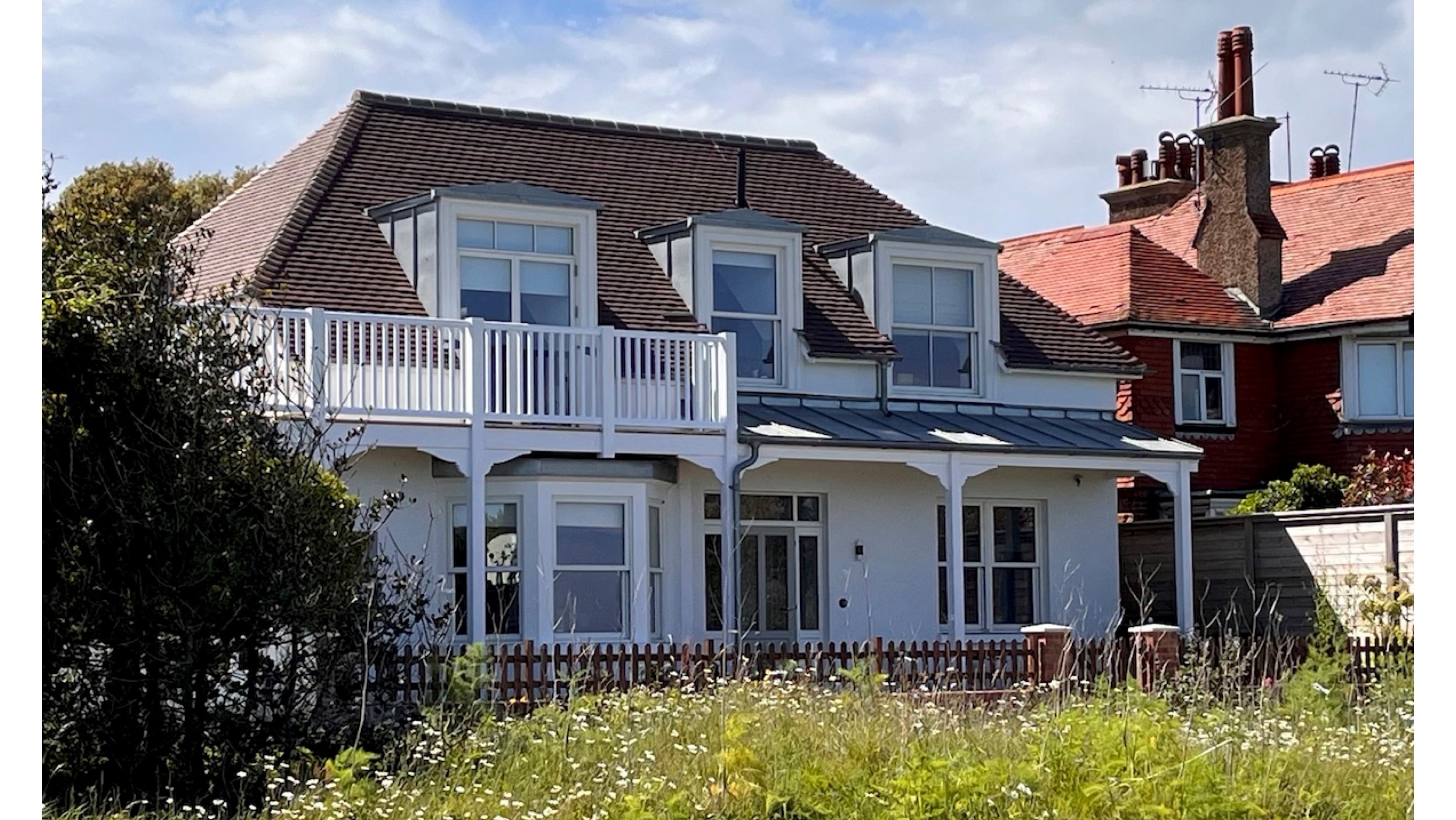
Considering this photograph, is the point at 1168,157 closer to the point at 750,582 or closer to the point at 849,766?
the point at 750,582

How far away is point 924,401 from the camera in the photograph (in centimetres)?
2544

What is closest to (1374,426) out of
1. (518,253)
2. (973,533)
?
(973,533)

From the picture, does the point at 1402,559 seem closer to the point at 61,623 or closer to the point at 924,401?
the point at 924,401

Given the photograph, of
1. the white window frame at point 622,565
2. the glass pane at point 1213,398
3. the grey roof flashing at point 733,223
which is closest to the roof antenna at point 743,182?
the grey roof flashing at point 733,223

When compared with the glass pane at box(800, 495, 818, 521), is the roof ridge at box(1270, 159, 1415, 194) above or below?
above

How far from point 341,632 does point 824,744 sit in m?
3.54

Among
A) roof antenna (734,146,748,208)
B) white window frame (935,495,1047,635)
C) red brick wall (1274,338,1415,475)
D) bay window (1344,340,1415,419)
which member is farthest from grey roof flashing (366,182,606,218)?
bay window (1344,340,1415,419)

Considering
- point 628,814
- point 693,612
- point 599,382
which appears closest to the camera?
point 628,814

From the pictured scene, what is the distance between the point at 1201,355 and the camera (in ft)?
105

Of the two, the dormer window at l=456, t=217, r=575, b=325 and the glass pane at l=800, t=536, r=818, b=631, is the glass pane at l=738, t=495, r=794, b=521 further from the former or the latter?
the dormer window at l=456, t=217, r=575, b=325

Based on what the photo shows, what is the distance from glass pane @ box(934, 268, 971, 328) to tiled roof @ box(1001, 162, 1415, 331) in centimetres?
547

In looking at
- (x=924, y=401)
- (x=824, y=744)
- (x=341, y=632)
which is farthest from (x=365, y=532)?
(x=924, y=401)

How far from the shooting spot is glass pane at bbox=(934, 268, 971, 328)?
26.1 meters

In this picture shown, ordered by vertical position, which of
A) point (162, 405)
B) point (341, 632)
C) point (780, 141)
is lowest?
point (341, 632)
